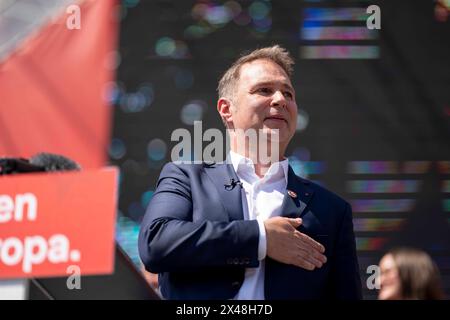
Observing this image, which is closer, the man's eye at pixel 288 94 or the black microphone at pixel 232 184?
the black microphone at pixel 232 184

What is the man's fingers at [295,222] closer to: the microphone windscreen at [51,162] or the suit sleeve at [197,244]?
the suit sleeve at [197,244]

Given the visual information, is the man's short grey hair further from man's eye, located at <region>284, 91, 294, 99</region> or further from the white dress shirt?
the white dress shirt

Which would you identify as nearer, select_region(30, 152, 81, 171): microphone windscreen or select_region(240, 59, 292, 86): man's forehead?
select_region(240, 59, 292, 86): man's forehead

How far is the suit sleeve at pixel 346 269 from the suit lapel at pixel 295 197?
124 millimetres

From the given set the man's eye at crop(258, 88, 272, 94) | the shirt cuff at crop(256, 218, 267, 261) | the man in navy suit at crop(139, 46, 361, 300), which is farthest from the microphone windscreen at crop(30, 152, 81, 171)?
the shirt cuff at crop(256, 218, 267, 261)

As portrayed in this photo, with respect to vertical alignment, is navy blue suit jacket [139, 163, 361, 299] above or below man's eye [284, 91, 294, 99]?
below

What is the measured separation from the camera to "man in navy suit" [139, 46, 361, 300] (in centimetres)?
188

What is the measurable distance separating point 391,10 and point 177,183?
2.91 m

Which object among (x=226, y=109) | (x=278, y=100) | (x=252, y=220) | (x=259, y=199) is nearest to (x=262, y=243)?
(x=252, y=220)

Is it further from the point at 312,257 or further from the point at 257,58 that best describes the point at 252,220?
the point at 257,58

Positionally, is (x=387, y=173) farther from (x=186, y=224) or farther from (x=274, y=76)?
(x=186, y=224)

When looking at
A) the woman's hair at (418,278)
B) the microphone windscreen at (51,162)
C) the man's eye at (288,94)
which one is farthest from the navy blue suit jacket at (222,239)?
the microphone windscreen at (51,162)

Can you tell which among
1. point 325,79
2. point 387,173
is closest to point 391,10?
point 325,79

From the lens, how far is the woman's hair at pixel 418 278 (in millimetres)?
2027
